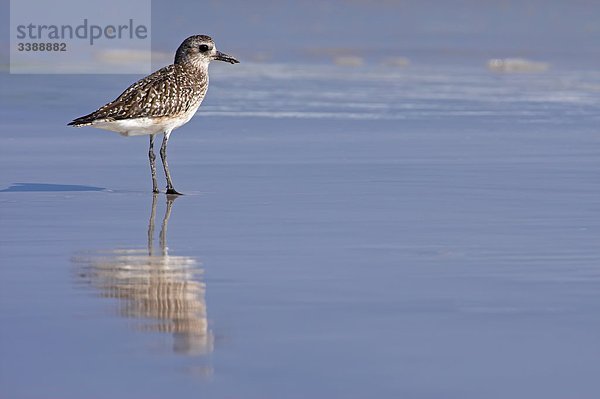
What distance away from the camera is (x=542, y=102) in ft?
61.3

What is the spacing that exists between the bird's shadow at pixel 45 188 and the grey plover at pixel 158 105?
1.57 ft

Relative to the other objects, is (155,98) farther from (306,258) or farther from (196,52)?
(306,258)

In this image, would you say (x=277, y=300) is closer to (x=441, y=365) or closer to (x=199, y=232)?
(x=441, y=365)

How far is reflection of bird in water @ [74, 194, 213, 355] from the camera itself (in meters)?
6.39

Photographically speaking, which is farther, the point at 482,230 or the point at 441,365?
the point at 482,230

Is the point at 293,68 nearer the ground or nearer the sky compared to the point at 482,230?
nearer the sky

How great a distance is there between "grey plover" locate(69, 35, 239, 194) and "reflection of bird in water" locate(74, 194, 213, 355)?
2.80 meters

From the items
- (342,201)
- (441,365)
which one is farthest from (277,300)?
(342,201)

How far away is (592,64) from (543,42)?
4.73 meters
